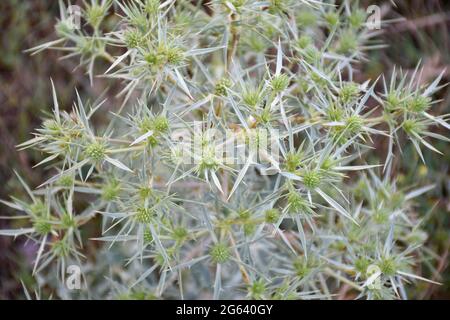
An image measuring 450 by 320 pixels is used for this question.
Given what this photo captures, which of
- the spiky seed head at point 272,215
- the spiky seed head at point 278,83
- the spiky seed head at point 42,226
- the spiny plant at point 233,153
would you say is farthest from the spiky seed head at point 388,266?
the spiky seed head at point 42,226

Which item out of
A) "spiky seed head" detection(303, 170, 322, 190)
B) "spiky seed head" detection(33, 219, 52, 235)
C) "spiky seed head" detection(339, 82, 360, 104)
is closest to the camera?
"spiky seed head" detection(303, 170, 322, 190)

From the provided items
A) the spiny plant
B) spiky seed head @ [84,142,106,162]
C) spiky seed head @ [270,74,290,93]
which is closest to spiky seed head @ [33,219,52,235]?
the spiny plant

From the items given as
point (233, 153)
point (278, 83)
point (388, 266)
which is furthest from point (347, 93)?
point (388, 266)

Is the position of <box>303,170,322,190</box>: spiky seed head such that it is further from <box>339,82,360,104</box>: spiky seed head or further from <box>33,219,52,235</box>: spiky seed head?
<box>33,219,52,235</box>: spiky seed head

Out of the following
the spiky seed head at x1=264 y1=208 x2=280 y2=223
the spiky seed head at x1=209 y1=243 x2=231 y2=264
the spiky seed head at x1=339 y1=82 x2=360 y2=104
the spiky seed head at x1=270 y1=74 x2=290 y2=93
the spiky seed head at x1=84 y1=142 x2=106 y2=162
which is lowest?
the spiky seed head at x1=209 y1=243 x2=231 y2=264

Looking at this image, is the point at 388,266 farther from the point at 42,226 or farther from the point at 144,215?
the point at 42,226

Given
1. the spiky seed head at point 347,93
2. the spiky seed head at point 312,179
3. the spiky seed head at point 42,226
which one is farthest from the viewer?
the spiky seed head at point 42,226

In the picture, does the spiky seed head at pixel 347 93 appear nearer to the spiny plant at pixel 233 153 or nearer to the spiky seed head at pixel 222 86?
the spiny plant at pixel 233 153

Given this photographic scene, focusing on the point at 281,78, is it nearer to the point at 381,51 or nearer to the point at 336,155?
the point at 336,155
